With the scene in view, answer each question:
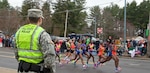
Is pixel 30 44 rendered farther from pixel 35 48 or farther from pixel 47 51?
pixel 47 51

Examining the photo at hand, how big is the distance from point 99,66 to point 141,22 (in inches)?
2674

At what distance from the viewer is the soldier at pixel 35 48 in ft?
15.4

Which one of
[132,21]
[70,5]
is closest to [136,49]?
[70,5]

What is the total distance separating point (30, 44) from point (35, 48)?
3.6 inches

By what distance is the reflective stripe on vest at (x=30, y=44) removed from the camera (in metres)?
4.77

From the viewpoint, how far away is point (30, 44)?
15.8 ft

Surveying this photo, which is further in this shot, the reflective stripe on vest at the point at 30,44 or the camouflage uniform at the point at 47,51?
the reflective stripe on vest at the point at 30,44

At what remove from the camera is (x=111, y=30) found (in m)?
86.9

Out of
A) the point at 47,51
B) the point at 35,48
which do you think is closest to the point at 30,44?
the point at 35,48

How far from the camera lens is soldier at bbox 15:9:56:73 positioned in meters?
4.70

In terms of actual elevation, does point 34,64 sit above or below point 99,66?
above

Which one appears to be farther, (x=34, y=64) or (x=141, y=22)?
(x=141, y=22)

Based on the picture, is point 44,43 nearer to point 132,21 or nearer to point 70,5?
point 70,5

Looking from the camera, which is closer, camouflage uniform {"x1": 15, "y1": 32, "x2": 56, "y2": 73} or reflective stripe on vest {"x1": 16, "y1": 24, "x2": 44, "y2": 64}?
camouflage uniform {"x1": 15, "y1": 32, "x2": 56, "y2": 73}
